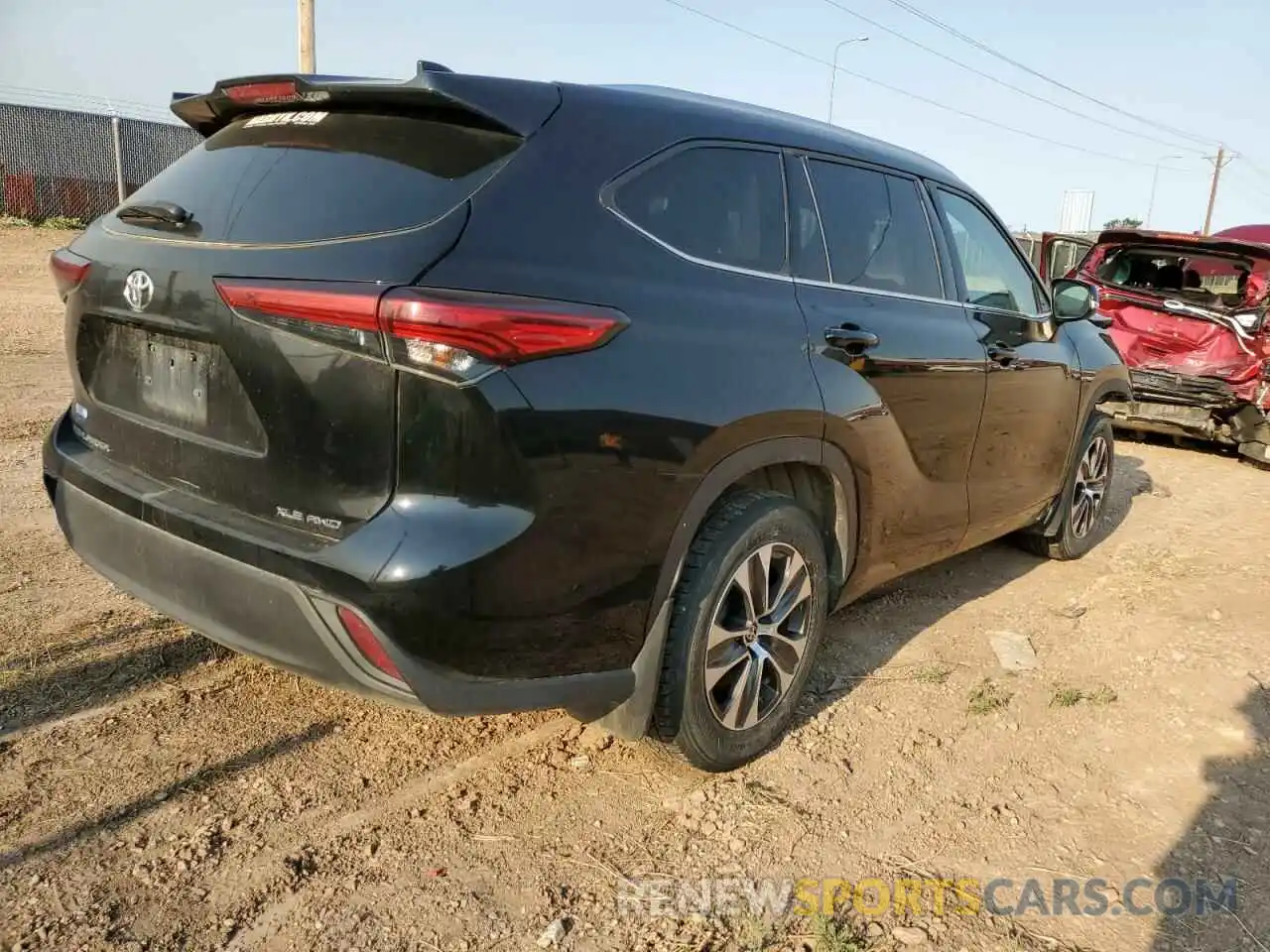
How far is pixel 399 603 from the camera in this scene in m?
2.00

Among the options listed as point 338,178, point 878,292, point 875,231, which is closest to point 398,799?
point 338,178

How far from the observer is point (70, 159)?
69.2 feet

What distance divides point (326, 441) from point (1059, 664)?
3.15 meters

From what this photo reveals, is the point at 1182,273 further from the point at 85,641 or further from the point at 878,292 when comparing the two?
the point at 85,641

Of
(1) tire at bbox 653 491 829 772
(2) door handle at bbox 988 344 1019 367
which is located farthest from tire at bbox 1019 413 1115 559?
(1) tire at bbox 653 491 829 772

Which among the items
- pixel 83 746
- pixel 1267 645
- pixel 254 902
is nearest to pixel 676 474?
pixel 254 902

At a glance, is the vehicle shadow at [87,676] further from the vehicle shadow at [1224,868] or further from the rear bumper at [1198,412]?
the rear bumper at [1198,412]

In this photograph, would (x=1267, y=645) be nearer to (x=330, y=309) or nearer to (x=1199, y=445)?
(x=330, y=309)

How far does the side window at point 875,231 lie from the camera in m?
3.17

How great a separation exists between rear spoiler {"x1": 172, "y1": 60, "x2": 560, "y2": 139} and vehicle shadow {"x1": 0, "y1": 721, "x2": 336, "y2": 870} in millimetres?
1799

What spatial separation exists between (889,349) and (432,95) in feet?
5.57

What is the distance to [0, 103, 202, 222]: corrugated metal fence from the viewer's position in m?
20.2

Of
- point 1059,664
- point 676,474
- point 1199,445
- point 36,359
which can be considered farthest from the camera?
point 1199,445

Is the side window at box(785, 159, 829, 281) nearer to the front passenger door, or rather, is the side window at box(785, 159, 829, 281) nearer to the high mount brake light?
the front passenger door
